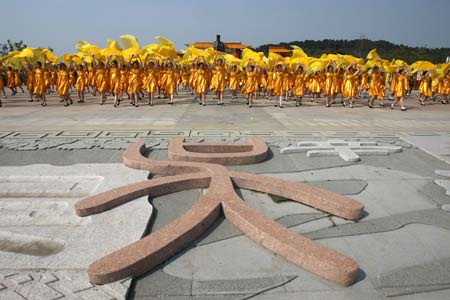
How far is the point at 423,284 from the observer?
2598mm

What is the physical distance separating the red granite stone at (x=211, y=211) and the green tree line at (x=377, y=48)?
3423 centimetres

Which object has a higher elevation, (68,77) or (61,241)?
(68,77)

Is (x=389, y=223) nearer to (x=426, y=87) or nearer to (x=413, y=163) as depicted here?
(x=413, y=163)

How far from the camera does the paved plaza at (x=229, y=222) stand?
2529 millimetres

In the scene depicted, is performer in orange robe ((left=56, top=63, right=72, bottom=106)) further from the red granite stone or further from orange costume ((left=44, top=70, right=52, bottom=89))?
the red granite stone

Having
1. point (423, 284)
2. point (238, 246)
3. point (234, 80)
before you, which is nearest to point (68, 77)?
point (234, 80)

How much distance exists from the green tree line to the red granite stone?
34.2 meters

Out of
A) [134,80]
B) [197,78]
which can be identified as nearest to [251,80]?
[197,78]

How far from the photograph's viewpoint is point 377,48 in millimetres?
45469

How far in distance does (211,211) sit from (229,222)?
A: 0.27 metres

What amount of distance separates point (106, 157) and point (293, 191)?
3479 millimetres

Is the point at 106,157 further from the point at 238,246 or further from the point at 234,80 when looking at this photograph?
the point at 234,80

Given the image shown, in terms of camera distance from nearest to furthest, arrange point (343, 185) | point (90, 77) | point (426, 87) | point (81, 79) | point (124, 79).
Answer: point (343, 185), point (124, 79), point (81, 79), point (90, 77), point (426, 87)

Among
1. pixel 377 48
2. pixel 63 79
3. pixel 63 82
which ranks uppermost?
pixel 377 48
